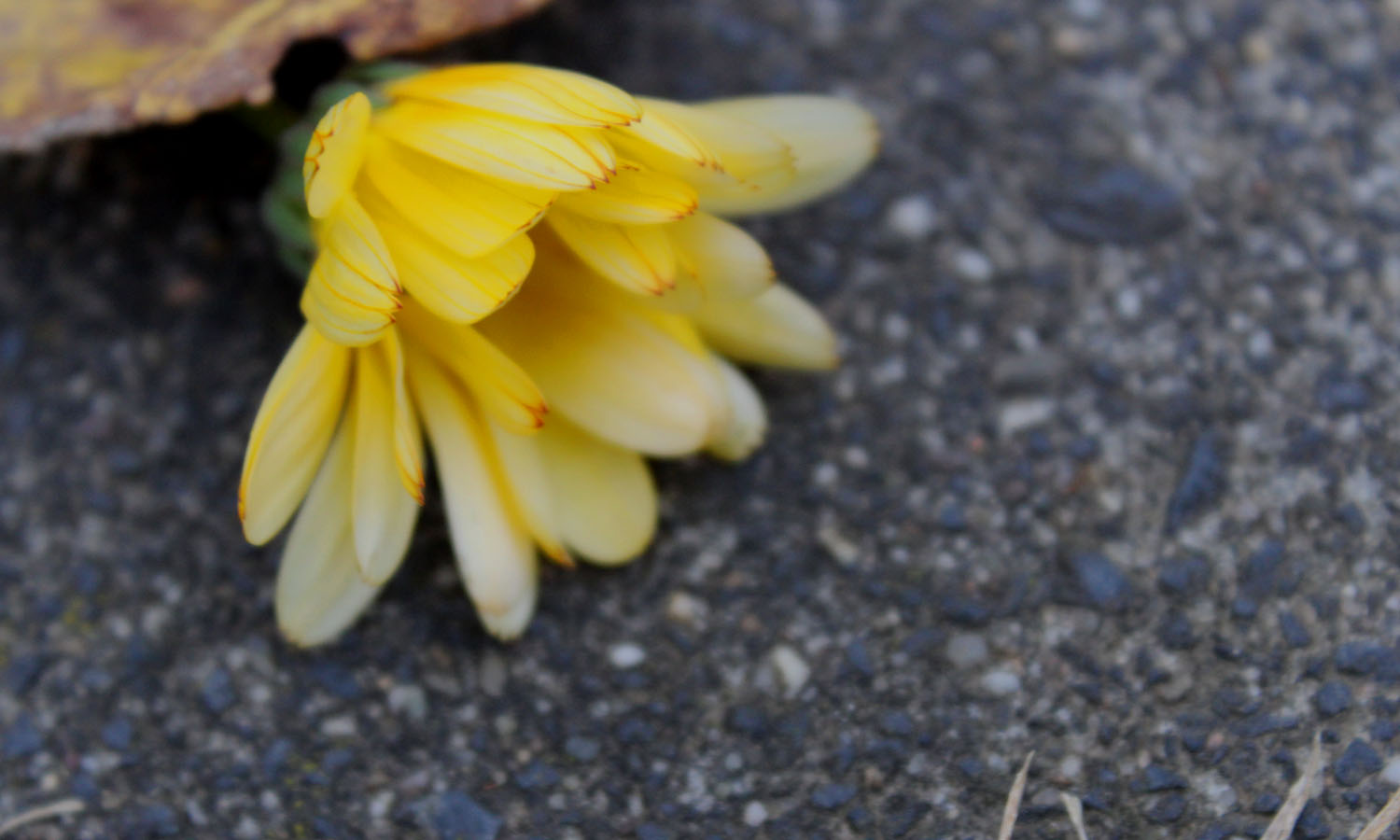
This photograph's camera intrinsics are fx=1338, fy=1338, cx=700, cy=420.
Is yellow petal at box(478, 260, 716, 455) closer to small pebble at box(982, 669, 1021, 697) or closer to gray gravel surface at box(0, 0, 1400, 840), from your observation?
gray gravel surface at box(0, 0, 1400, 840)

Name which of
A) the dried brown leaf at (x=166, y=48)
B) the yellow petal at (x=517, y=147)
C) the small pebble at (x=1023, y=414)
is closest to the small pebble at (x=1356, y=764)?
the small pebble at (x=1023, y=414)

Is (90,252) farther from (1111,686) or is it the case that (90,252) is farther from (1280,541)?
(1280,541)

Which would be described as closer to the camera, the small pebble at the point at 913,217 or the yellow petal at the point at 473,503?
the yellow petal at the point at 473,503

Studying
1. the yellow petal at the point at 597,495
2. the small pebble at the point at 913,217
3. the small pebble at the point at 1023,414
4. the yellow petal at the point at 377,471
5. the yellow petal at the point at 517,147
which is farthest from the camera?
the small pebble at the point at 913,217

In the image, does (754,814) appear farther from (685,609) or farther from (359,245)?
(359,245)

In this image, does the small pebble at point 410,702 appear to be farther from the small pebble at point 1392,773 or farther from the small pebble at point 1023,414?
the small pebble at point 1392,773

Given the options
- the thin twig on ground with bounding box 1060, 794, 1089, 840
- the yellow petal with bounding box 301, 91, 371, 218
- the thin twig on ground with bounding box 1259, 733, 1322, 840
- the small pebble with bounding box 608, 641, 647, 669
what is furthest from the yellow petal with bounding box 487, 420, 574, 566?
the thin twig on ground with bounding box 1259, 733, 1322, 840
